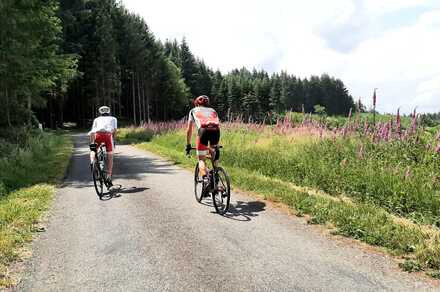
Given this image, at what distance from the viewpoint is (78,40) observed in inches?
2067

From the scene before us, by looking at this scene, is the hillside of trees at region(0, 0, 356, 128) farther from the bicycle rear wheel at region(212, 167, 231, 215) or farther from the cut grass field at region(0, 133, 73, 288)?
the bicycle rear wheel at region(212, 167, 231, 215)

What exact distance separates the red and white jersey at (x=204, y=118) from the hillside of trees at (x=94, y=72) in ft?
19.9

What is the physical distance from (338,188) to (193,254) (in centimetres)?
475

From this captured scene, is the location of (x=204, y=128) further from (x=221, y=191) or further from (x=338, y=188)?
(x=338, y=188)

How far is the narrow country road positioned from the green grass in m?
0.45

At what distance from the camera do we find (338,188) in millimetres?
9328

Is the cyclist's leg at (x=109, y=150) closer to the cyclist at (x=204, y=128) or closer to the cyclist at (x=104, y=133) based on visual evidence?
the cyclist at (x=104, y=133)

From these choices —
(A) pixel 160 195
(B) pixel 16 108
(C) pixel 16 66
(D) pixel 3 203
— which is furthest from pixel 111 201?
(B) pixel 16 108

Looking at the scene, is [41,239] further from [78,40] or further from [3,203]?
[78,40]

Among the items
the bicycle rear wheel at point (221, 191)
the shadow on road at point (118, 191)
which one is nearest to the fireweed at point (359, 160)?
the bicycle rear wheel at point (221, 191)

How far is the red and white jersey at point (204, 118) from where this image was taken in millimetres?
8398

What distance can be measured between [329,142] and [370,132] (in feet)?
3.66

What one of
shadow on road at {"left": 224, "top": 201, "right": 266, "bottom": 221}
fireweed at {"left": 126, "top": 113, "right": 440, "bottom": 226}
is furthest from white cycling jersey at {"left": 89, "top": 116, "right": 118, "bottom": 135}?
fireweed at {"left": 126, "top": 113, "right": 440, "bottom": 226}

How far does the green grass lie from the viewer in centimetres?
584
